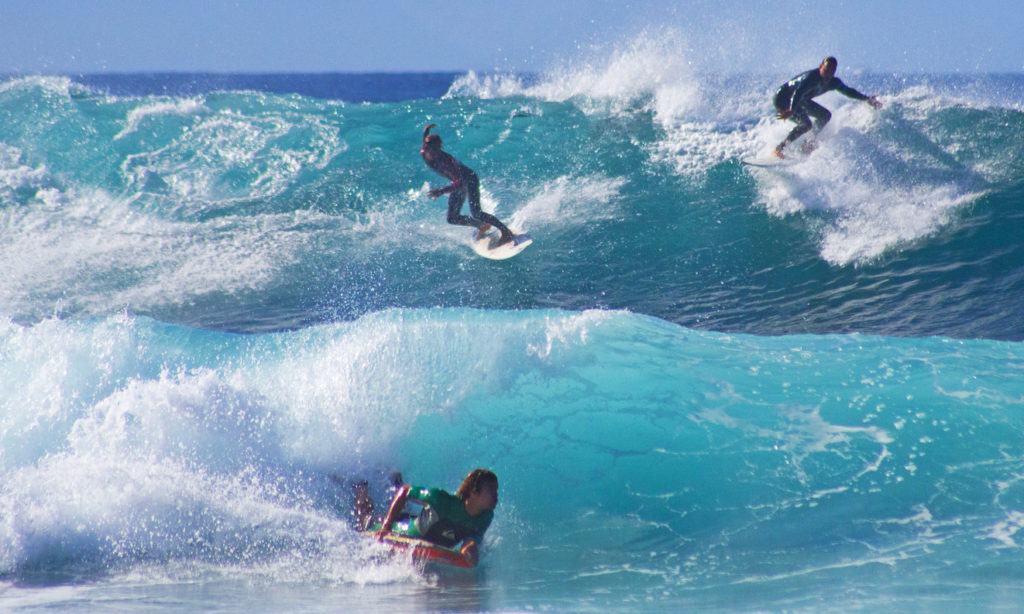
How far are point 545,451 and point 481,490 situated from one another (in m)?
1.25

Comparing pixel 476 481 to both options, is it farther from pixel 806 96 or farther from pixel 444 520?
pixel 806 96

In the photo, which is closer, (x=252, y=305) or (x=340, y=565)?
(x=340, y=565)

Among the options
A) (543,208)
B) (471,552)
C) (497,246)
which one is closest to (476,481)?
(471,552)

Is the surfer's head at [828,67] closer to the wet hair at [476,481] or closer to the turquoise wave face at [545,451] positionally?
the turquoise wave face at [545,451]

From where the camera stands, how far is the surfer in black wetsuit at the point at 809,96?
33.1 ft

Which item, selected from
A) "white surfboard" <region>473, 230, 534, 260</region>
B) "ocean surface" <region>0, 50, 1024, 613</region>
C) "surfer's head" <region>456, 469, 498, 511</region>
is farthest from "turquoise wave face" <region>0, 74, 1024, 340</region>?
"surfer's head" <region>456, 469, 498, 511</region>

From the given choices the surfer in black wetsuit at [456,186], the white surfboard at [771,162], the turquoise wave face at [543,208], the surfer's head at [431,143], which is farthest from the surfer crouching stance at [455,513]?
the white surfboard at [771,162]

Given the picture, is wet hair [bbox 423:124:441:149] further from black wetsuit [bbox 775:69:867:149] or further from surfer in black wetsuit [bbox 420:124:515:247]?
black wetsuit [bbox 775:69:867:149]

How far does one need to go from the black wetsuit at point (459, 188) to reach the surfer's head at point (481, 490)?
17.0 feet

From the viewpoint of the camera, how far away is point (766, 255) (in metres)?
9.71

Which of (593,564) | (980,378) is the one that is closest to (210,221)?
(593,564)

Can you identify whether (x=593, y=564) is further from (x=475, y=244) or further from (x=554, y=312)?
(x=475, y=244)

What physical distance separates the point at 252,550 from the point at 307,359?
176 cm

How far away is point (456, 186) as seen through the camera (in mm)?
8953
